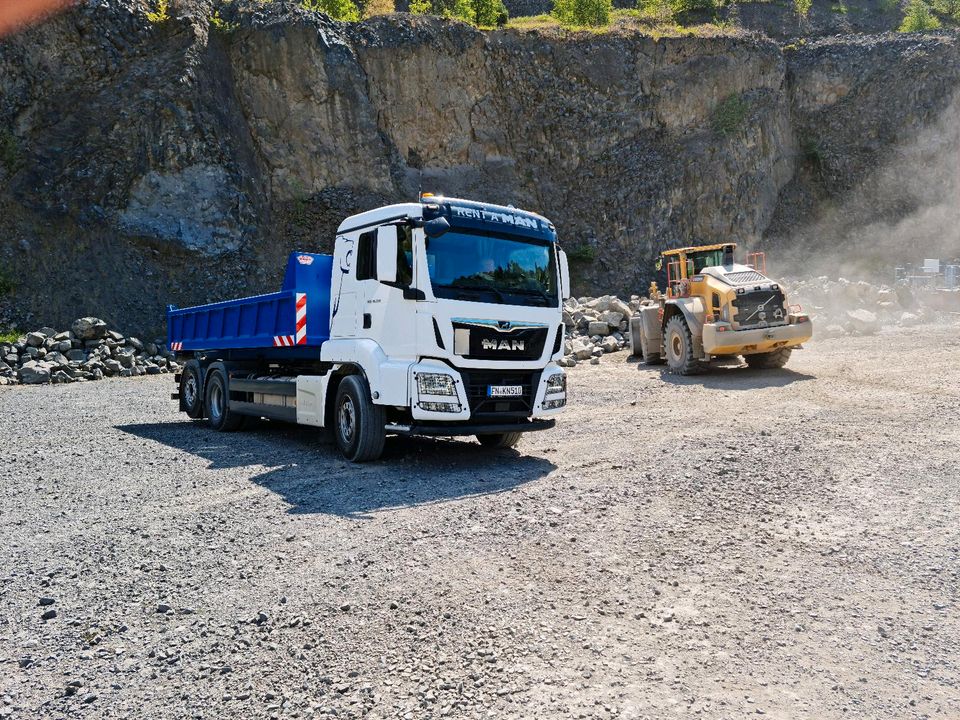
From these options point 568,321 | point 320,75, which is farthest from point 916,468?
point 320,75

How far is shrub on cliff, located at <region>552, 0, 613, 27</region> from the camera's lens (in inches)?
1976

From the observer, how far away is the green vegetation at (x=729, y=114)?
38.2 metres

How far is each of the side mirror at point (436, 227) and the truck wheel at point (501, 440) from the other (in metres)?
2.92

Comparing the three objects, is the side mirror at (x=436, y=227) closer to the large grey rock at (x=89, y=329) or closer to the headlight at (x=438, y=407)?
the headlight at (x=438, y=407)

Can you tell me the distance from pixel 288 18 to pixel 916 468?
3193 centimetres

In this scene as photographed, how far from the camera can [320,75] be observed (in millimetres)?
32562

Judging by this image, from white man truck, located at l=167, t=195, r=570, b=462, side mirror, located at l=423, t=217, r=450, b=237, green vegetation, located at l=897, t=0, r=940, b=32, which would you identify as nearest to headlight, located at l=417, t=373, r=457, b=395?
white man truck, located at l=167, t=195, r=570, b=462

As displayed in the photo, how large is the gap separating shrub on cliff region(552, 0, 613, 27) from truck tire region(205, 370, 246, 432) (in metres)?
45.0

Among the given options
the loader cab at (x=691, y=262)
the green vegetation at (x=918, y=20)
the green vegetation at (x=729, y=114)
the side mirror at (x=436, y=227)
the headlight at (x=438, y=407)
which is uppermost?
the green vegetation at (x=918, y=20)

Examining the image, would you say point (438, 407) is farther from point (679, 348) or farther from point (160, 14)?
point (160, 14)

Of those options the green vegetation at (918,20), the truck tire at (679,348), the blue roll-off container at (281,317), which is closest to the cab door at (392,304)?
the blue roll-off container at (281,317)

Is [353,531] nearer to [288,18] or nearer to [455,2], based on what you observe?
[288,18]

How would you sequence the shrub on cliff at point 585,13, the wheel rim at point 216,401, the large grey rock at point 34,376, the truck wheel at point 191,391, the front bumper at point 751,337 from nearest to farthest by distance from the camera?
the wheel rim at point 216,401 → the truck wheel at point 191,391 → the front bumper at point 751,337 → the large grey rock at point 34,376 → the shrub on cliff at point 585,13

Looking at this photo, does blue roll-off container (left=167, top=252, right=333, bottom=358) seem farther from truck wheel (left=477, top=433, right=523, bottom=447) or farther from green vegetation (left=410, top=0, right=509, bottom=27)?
green vegetation (left=410, top=0, right=509, bottom=27)
